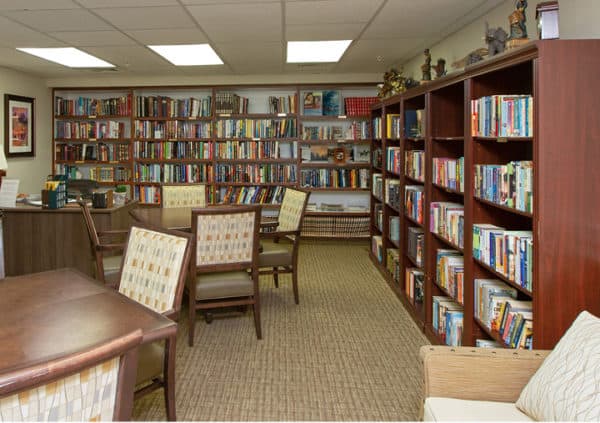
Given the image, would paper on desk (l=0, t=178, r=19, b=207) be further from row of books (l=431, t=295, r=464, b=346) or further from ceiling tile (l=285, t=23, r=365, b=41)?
row of books (l=431, t=295, r=464, b=346)

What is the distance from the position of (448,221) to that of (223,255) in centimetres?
152

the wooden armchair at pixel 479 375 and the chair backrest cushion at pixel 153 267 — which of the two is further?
the chair backrest cushion at pixel 153 267

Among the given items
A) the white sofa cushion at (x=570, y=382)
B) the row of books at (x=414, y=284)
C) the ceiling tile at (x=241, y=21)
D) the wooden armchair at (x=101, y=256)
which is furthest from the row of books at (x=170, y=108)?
the white sofa cushion at (x=570, y=382)

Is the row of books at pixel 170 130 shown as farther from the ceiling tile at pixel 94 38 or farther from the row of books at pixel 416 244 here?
the row of books at pixel 416 244

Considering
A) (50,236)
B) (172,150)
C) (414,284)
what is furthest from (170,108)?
(414,284)

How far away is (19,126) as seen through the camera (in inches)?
272

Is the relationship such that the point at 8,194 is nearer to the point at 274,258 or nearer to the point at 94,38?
the point at 94,38

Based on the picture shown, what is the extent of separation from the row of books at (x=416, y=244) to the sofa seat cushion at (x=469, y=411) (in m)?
2.21

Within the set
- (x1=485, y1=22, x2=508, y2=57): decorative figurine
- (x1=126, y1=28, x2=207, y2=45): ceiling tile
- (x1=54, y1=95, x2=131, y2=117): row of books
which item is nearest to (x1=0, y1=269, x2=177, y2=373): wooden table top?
(x1=485, y1=22, x2=508, y2=57): decorative figurine

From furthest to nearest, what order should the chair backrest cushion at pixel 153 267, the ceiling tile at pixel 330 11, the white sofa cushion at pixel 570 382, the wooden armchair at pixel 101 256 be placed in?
the ceiling tile at pixel 330 11 → the wooden armchair at pixel 101 256 → the chair backrest cushion at pixel 153 267 → the white sofa cushion at pixel 570 382

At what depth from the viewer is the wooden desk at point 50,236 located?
479 centimetres

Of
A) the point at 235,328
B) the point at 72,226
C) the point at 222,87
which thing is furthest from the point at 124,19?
the point at 222,87

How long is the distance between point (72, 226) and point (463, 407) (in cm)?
403

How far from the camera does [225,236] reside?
3.57m
